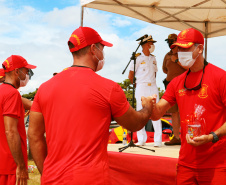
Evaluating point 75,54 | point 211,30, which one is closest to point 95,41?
point 75,54

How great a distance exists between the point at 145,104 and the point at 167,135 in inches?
319

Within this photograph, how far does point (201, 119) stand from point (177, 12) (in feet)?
19.8

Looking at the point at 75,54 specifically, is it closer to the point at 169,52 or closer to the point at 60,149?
the point at 60,149

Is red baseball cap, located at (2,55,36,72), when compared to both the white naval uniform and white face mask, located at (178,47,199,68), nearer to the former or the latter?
white face mask, located at (178,47,199,68)

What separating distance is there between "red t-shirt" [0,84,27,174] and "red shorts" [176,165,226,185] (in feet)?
5.85

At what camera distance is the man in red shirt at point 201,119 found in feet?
8.34

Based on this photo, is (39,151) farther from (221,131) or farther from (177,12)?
(177,12)

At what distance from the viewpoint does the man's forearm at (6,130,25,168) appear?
314 cm

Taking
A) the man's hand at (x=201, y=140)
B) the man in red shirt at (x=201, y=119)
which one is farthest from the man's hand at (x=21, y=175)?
the man's hand at (x=201, y=140)

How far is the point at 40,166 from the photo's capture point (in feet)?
7.43

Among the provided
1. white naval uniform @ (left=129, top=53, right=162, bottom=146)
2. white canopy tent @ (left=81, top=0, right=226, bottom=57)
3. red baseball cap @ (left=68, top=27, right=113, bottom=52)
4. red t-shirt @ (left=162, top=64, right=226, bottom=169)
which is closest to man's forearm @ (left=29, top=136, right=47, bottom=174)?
red baseball cap @ (left=68, top=27, right=113, bottom=52)

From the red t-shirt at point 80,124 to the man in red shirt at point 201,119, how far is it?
0.92 m

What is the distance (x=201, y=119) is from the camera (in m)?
2.59

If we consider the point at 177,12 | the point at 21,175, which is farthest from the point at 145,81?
the point at 21,175
